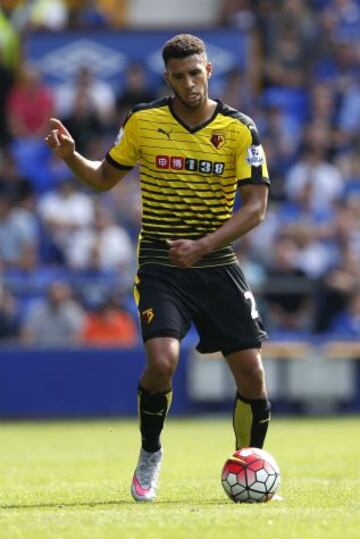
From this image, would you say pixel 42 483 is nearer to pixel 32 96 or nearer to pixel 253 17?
pixel 32 96

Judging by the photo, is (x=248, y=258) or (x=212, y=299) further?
(x=248, y=258)

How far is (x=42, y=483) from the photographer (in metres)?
9.52

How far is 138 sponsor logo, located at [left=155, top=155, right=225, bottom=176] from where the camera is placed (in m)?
8.13

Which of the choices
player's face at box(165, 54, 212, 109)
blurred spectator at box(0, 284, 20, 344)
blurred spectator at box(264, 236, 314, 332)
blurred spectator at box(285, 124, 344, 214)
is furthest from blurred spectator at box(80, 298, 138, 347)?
player's face at box(165, 54, 212, 109)

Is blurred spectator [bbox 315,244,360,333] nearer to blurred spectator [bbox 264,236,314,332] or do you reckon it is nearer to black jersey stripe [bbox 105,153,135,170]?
blurred spectator [bbox 264,236,314,332]

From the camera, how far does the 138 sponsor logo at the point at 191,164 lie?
8.13 m

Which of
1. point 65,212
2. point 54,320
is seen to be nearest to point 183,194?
point 54,320

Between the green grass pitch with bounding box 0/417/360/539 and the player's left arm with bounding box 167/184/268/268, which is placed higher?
the player's left arm with bounding box 167/184/268/268

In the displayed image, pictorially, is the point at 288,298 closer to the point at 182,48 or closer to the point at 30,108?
the point at 30,108

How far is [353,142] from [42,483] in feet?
38.7

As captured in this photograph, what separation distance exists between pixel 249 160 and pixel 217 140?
0.70 feet

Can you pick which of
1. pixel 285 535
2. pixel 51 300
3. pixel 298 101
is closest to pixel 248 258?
pixel 51 300

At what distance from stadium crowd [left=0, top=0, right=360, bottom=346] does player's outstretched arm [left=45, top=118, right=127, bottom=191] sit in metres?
8.56

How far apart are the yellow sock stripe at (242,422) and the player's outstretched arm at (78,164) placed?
58.6 inches
